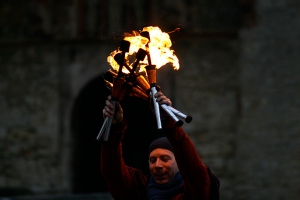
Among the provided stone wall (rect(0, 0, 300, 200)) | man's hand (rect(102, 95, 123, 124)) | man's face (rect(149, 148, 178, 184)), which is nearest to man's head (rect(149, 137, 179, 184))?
man's face (rect(149, 148, 178, 184))

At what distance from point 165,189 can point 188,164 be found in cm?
30

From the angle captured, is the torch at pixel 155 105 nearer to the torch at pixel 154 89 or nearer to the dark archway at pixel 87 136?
the torch at pixel 154 89

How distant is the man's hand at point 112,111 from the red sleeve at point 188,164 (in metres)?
0.29

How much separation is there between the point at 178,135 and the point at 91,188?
29.7 feet

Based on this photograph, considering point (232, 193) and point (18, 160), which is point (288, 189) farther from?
point (18, 160)

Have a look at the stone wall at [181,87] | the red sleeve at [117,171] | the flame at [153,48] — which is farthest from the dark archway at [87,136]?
the flame at [153,48]

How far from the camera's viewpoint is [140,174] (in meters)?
4.94

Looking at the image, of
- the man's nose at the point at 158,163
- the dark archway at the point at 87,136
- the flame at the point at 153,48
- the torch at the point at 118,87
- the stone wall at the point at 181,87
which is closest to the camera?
the torch at the point at 118,87

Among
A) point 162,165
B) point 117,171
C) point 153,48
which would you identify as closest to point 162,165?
Result: point 162,165

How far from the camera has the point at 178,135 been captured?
14.4 feet

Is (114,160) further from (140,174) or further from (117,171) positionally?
(140,174)

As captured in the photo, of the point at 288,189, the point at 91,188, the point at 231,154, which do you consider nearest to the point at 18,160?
the point at 91,188

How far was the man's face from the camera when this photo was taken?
4.62m

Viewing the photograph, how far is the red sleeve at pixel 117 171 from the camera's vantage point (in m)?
4.66
